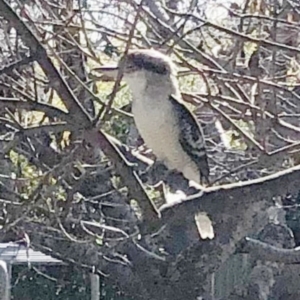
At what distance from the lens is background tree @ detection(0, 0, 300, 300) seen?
12.6 ft

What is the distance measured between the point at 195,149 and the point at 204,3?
64cm

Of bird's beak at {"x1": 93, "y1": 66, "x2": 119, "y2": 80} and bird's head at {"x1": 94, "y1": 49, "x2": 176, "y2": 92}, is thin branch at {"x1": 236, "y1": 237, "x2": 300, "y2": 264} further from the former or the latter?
bird's beak at {"x1": 93, "y1": 66, "x2": 119, "y2": 80}

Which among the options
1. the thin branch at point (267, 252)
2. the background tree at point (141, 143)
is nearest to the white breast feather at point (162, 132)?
the background tree at point (141, 143)

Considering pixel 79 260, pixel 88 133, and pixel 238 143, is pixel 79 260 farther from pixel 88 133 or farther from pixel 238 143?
pixel 88 133

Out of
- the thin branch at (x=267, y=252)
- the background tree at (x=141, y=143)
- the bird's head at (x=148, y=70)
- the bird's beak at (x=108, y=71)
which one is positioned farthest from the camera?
the thin branch at (x=267, y=252)

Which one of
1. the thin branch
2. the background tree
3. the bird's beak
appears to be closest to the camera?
the bird's beak

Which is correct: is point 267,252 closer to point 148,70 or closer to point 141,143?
point 148,70

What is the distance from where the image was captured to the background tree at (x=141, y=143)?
3.83 metres

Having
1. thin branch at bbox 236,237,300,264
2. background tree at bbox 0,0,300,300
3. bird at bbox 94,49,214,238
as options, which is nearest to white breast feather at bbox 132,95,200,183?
bird at bbox 94,49,214,238

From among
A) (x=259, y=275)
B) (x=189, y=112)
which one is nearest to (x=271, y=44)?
(x=189, y=112)

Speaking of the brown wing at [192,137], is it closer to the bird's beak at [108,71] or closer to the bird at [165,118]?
the bird at [165,118]

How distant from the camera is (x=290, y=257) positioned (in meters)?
4.38

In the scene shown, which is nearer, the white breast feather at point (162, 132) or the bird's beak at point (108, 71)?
the bird's beak at point (108, 71)

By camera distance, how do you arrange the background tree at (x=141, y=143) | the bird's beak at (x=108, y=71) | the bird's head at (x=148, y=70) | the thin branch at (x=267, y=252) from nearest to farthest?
the bird's beak at (x=108, y=71), the background tree at (x=141, y=143), the bird's head at (x=148, y=70), the thin branch at (x=267, y=252)
